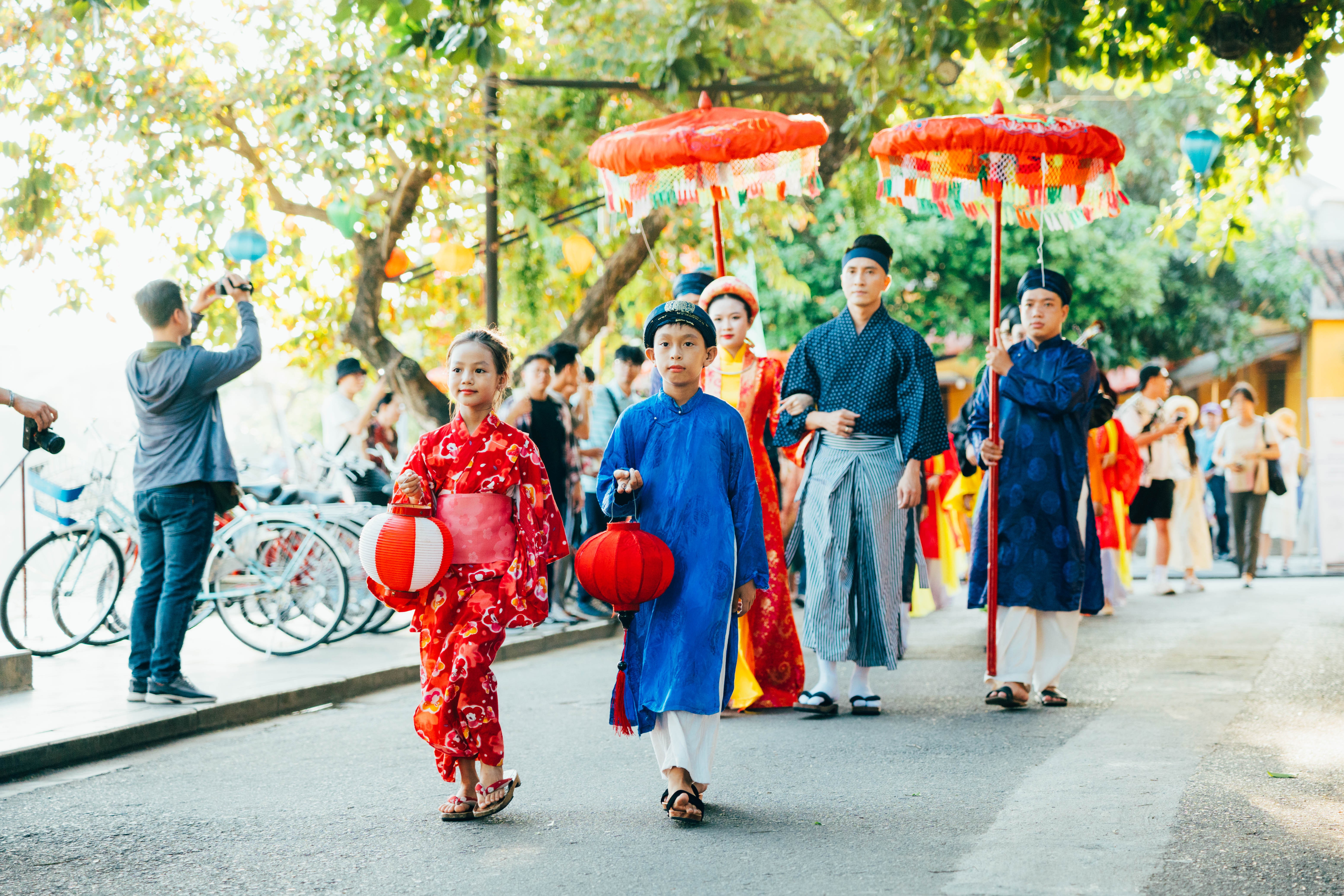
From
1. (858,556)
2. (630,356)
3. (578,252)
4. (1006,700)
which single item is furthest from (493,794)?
(578,252)

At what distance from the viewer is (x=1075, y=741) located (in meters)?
5.71

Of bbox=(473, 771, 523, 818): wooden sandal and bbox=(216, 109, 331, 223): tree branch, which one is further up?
bbox=(216, 109, 331, 223): tree branch

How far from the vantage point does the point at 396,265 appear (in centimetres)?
1348

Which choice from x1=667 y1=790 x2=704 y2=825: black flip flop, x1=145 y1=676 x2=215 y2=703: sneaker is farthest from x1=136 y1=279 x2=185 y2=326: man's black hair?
x1=667 y1=790 x2=704 y2=825: black flip flop

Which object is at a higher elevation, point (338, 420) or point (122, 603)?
point (338, 420)

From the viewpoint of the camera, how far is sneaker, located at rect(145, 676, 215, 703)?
655cm

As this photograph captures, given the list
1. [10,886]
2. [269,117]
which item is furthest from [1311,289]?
[10,886]

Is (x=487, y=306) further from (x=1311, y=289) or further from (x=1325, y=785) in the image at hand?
(x=1311, y=289)

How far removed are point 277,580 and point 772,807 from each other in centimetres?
465

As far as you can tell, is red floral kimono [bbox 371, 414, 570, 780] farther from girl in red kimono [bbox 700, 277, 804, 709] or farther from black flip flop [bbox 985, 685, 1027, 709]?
black flip flop [bbox 985, 685, 1027, 709]

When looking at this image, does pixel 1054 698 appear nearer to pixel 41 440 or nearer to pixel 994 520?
pixel 994 520

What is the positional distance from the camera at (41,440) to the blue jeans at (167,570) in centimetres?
45

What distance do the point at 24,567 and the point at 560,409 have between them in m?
3.57

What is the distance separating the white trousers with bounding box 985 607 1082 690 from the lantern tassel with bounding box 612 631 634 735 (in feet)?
8.89
